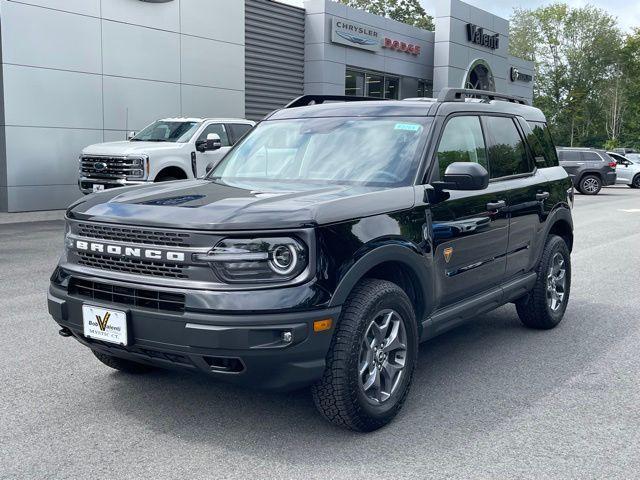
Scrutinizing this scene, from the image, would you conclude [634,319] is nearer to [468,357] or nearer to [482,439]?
[468,357]

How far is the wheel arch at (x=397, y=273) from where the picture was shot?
3.67 m

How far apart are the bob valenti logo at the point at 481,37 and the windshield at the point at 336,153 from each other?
2820 centimetres

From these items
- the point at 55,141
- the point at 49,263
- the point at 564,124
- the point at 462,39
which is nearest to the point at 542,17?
the point at 564,124

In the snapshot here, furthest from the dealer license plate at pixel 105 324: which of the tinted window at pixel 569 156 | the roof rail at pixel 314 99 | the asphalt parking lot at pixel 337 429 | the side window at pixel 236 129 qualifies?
the tinted window at pixel 569 156

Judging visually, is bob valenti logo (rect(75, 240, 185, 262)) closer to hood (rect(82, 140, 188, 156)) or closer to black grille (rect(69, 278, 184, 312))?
black grille (rect(69, 278, 184, 312))

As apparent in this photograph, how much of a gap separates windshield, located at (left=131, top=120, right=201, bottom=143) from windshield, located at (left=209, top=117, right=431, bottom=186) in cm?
921

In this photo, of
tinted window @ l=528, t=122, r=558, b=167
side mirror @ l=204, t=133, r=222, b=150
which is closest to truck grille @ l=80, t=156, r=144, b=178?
side mirror @ l=204, t=133, r=222, b=150

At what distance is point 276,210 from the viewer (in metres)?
3.57

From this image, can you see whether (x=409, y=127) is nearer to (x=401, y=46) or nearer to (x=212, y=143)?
(x=212, y=143)

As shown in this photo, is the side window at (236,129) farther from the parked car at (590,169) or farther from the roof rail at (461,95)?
the parked car at (590,169)

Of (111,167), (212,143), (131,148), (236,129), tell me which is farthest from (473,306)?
(236,129)

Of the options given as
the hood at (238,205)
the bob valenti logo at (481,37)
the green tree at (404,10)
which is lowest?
the hood at (238,205)

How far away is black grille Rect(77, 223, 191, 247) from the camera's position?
3572 mm

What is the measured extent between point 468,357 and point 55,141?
544 inches
